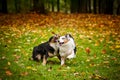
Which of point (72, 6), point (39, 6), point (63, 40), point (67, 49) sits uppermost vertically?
point (39, 6)

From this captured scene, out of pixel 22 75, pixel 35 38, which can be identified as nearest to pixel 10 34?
pixel 35 38

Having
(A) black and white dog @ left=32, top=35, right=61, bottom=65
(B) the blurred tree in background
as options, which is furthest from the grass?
(B) the blurred tree in background

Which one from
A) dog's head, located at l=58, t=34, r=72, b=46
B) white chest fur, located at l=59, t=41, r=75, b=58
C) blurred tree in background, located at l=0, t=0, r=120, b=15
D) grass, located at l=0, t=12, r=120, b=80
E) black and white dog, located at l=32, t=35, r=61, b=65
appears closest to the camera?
grass, located at l=0, t=12, r=120, b=80

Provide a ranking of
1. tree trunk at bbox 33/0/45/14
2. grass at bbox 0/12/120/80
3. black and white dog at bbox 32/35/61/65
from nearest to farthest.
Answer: grass at bbox 0/12/120/80
black and white dog at bbox 32/35/61/65
tree trunk at bbox 33/0/45/14

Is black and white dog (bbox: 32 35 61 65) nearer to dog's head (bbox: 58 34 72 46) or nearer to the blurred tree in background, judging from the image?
dog's head (bbox: 58 34 72 46)

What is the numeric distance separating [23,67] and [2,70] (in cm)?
70

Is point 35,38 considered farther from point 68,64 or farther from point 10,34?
point 68,64

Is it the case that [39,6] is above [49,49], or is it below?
above

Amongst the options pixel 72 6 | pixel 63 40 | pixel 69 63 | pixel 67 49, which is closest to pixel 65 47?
pixel 67 49

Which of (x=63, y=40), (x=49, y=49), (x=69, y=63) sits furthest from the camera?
(x=69, y=63)

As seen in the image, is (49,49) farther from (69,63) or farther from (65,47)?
(69,63)

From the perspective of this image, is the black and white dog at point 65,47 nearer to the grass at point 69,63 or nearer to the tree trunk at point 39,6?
the grass at point 69,63

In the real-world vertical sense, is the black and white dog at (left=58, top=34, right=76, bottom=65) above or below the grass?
above

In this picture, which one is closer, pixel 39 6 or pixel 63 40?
pixel 63 40
